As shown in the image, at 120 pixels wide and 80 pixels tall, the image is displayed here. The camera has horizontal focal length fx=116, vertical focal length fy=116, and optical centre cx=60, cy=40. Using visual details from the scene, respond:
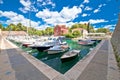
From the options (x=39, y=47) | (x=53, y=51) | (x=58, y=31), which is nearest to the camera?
(x=53, y=51)

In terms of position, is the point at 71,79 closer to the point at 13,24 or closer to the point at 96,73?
the point at 96,73

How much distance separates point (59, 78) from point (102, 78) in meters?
2.36

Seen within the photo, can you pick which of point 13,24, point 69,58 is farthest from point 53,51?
point 13,24

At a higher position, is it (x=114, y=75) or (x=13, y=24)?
(x=13, y=24)

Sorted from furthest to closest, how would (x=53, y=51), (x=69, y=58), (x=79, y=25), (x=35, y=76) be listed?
(x=79, y=25), (x=53, y=51), (x=69, y=58), (x=35, y=76)

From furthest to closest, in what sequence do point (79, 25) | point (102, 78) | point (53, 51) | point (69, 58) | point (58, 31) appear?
point (79, 25), point (58, 31), point (53, 51), point (69, 58), point (102, 78)

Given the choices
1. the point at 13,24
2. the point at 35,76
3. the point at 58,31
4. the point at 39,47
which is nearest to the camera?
the point at 35,76

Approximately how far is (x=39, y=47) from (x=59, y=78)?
14578 millimetres

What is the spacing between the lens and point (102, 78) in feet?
20.8

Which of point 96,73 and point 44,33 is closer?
point 96,73

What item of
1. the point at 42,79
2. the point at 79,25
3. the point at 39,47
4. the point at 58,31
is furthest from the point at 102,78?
the point at 79,25

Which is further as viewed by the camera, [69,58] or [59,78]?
[69,58]

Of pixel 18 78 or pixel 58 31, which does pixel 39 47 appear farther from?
pixel 58 31

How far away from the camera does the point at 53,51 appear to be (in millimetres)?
17859
